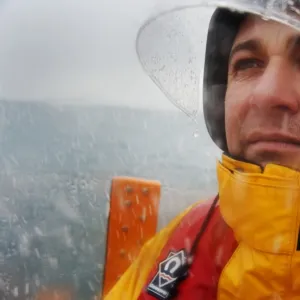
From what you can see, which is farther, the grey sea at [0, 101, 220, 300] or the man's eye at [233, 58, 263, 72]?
the grey sea at [0, 101, 220, 300]

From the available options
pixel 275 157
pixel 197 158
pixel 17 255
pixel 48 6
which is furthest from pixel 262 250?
pixel 48 6

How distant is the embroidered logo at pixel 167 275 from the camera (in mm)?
1048

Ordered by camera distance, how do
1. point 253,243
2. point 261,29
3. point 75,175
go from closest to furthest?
point 253,243, point 261,29, point 75,175

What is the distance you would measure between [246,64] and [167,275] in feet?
1.38

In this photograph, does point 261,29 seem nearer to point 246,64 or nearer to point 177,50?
point 246,64

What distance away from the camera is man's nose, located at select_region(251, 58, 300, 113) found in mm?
964

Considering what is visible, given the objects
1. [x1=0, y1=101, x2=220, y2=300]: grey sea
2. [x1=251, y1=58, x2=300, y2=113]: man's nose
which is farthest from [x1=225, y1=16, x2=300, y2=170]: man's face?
[x1=0, y1=101, x2=220, y2=300]: grey sea

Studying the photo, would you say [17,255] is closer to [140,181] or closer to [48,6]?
[140,181]

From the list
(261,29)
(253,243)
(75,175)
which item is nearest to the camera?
(253,243)

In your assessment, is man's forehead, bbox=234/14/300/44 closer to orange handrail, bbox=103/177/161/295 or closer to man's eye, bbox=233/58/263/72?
man's eye, bbox=233/58/263/72

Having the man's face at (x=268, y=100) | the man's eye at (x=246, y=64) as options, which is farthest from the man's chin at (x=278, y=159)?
the man's eye at (x=246, y=64)

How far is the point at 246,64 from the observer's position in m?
1.10

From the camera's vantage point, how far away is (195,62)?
127 centimetres

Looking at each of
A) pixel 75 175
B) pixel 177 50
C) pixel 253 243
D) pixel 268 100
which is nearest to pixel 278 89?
pixel 268 100
